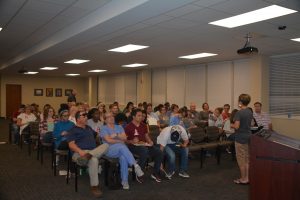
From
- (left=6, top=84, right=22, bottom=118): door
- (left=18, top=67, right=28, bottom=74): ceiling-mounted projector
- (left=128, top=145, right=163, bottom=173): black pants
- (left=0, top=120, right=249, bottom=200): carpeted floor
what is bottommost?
(left=0, top=120, right=249, bottom=200): carpeted floor

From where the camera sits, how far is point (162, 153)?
491 cm

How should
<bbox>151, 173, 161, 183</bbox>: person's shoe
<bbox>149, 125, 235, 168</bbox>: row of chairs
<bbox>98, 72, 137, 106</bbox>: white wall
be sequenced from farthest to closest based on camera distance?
<bbox>98, 72, 137, 106</bbox>: white wall < <bbox>149, 125, 235, 168</bbox>: row of chairs < <bbox>151, 173, 161, 183</bbox>: person's shoe

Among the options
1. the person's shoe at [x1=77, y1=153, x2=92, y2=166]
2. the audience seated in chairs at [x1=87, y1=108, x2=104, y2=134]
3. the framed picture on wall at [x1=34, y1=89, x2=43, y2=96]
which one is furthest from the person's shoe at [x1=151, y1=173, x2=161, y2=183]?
the framed picture on wall at [x1=34, y1=89, x2=43, y2=96]

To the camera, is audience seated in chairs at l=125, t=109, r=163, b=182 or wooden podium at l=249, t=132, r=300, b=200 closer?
wooden podium at l=249, t=132, r=300, b=200

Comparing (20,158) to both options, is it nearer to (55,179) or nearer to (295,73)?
(55,179)

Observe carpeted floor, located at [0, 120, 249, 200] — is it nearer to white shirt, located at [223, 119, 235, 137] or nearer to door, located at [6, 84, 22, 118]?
white shirt, located at [223, 119, 235, 137]

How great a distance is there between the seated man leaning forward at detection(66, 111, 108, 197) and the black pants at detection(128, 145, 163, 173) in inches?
28.0

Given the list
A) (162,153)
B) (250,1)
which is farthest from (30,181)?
(250,1)

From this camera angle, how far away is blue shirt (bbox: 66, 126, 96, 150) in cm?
433

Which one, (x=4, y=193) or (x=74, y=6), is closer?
(x=4, y=193)

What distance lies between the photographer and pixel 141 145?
4809mm

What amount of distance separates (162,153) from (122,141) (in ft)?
2.54

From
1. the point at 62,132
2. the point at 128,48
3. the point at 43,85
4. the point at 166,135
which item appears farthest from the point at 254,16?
the point at 43,85

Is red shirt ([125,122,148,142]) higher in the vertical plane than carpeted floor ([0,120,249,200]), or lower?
higher
